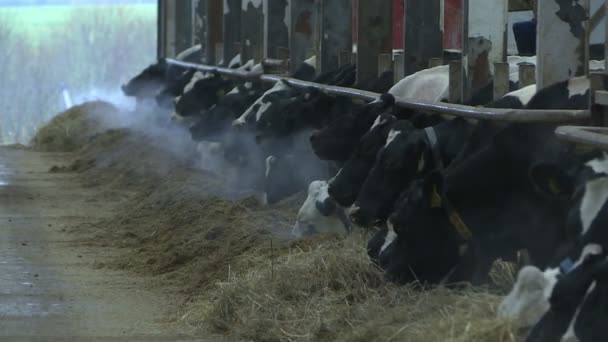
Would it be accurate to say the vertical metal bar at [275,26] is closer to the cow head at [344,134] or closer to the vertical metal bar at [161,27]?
the cow head at [344,134]

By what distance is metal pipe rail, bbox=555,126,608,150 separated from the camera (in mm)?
5555

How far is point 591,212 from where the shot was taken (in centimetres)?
539

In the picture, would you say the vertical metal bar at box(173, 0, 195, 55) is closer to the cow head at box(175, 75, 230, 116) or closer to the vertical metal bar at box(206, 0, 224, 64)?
the vertical metal bar at box(206, 0, 224, 64)

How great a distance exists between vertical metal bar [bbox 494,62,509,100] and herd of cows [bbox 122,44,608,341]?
22cm

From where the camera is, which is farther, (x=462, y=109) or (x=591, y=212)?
(x=462, y=109)

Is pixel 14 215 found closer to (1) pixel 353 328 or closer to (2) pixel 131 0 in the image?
(1) pixel 353 328

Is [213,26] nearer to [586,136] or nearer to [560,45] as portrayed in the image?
[560,45]

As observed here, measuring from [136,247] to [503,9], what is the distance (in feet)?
13.5

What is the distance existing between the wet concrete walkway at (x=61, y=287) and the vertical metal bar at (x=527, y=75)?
8.62ft

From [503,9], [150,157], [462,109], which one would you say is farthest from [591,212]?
[150,157]

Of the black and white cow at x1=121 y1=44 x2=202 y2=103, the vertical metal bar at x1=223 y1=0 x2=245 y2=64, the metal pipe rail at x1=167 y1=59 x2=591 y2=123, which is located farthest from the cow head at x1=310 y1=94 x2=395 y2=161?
the black and white cow at x1=121 y1=44 x2=202 y2=103

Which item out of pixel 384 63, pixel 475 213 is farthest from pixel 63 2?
pixel 475 213

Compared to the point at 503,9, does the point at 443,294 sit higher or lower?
lower

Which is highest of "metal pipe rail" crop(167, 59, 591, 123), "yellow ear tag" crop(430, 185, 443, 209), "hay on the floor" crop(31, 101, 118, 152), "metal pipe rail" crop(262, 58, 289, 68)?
"metal pipe rail" crop(167, 59, 591, 123)
